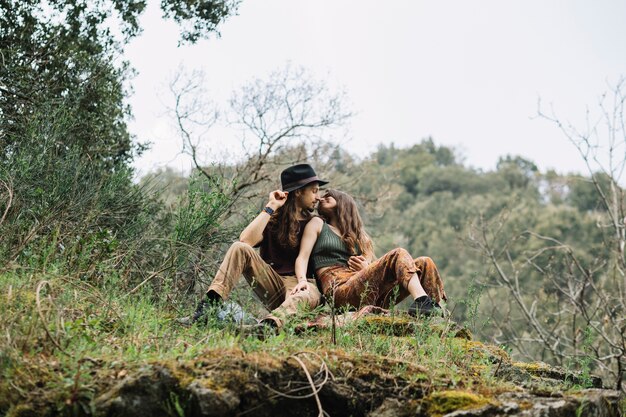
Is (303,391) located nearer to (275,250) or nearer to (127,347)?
(127,347)

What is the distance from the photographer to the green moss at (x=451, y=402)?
4074 mm

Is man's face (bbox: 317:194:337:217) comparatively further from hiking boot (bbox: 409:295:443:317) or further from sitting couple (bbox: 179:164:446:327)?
hiking boot (bbox: 409:295:443:317)

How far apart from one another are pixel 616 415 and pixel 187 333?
263 centimetres

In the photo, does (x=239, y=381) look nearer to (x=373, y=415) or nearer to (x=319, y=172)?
(x=373, y=415)

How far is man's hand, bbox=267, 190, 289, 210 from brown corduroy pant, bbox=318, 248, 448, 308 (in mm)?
791

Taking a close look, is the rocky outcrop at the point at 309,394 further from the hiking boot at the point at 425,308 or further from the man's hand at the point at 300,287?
the man's hand at the point at 300,287

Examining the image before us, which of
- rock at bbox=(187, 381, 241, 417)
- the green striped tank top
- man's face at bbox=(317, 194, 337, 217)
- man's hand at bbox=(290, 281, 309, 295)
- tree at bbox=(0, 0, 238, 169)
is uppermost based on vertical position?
tree at bbox=(0, 0, 238, 169)

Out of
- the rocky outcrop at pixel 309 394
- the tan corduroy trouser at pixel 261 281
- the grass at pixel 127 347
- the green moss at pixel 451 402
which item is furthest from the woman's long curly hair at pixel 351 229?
the green moss at pixel 451 402

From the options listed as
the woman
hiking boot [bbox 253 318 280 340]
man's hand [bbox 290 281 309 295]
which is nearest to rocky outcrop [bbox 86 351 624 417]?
hiking boot [bbox 253 318 280 340]

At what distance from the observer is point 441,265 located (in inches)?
1309

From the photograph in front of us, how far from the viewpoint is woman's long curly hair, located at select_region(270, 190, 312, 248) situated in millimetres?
6961

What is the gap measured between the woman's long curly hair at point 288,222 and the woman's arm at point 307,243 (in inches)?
3.8

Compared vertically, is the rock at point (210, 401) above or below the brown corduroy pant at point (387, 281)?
below

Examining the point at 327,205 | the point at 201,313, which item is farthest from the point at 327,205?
the point at 201,313
